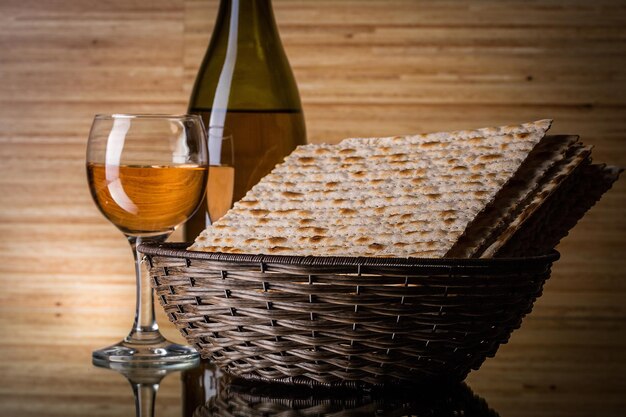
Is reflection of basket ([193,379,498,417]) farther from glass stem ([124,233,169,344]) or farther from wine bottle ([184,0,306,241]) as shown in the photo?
wine bottle ([184,0,306,241])

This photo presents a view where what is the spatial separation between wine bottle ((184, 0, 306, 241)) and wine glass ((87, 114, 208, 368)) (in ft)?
0.57

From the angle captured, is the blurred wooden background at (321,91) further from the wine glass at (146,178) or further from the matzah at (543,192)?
the matzah at (543,192)

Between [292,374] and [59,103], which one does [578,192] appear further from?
[59,103]

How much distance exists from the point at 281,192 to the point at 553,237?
225mm

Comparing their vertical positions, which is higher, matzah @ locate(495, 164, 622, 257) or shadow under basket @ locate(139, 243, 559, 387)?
matzah @ locate(495, 164, 622, 257)

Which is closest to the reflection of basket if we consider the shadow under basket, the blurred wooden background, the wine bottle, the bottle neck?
the shadow under basket

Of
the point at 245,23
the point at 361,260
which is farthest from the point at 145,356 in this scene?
the point at 245,23

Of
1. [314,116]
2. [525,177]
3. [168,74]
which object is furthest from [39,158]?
[525,177]

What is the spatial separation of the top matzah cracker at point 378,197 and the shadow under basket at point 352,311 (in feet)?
0.14

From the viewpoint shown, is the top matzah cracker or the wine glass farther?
the wine glass

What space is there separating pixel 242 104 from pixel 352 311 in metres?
0.50

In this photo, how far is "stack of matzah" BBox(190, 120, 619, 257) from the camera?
61 cm

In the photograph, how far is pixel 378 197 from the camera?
65 centimetres

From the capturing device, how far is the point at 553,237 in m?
0.69
